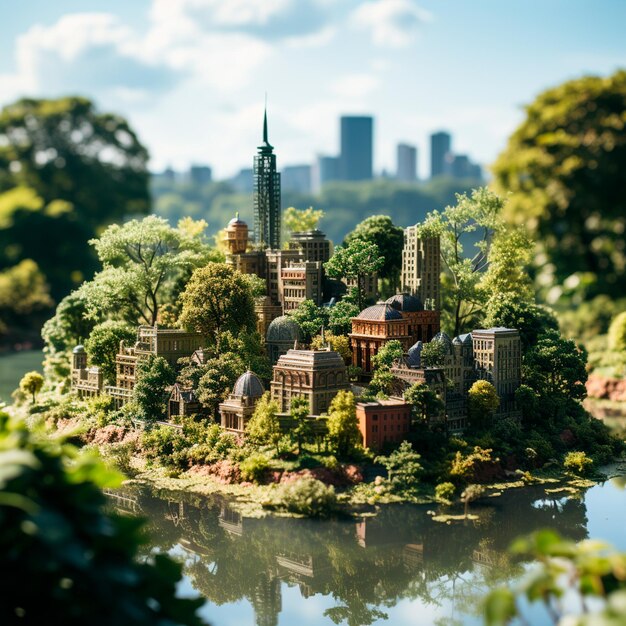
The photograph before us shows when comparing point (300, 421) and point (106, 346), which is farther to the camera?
point (106, 346)

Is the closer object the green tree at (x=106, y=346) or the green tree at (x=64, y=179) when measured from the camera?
the green tree at (x=106, y=346)

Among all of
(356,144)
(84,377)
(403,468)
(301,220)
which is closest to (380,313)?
(403,468)

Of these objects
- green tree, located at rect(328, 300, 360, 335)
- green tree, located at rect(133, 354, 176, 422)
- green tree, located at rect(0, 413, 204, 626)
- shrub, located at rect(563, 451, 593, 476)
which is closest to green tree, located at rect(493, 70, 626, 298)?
green tree, located at rect(0, 413, 204, 626)

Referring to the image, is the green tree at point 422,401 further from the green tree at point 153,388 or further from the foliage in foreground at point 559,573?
the foliage in foreground at point 559,573

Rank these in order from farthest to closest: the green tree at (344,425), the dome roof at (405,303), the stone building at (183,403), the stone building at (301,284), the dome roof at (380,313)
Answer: the stone building at (301,284), the dome roof at (405,303), the dome roof at (380,313), the stone building at (183,403), the green tree at (344,425)

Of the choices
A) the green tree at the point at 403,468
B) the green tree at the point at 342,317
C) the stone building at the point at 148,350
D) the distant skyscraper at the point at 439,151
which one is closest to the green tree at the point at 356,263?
the green tree at the point at 342,317

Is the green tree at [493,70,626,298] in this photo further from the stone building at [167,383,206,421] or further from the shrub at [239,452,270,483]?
the stone building at [167,383,206,421]

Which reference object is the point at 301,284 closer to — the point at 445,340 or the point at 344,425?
the point at 445,340
